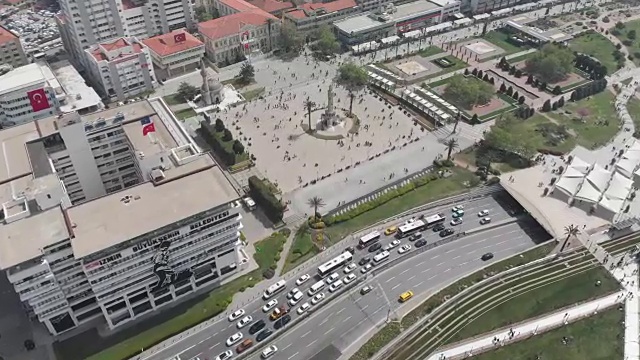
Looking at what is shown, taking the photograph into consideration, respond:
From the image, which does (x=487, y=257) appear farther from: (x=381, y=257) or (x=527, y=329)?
(x=381, y=257)

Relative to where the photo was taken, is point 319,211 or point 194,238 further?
point 319,211

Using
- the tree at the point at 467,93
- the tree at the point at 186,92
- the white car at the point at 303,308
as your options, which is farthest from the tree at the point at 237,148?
the tree at the point at 467,93

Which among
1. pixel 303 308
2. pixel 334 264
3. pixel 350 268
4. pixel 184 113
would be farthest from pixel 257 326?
pixel 184 113

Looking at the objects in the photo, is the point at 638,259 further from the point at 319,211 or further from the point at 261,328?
the point at 261,328

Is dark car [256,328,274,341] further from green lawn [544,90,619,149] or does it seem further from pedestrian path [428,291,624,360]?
green lawn [544,90,619,149]

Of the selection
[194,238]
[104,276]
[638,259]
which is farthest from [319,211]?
[638,259]

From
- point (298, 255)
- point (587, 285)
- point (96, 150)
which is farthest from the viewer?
point (96, 150)

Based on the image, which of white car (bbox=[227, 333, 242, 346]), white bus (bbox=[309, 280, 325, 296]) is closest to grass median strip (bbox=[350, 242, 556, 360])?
white bus (bbox=[309, 280, 325, 296])

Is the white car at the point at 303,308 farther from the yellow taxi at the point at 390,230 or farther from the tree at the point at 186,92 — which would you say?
the tree at the point at 186,92
